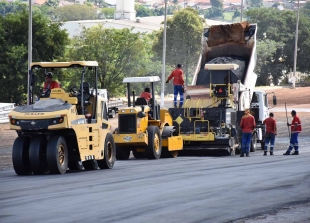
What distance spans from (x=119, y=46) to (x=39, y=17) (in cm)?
1632

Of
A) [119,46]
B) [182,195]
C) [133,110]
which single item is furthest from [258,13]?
[182,195]

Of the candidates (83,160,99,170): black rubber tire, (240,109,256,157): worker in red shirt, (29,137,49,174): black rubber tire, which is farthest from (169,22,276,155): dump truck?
(29,137,49,174): black rubber tire

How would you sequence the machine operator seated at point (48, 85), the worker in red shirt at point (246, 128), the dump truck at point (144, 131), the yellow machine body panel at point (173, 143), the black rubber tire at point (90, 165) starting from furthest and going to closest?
the worker in red shirt at point (246, 128) → the yellow machine body panel at point (173, 143) → the dump truck at point (144, 131) → the black rubber tire at point (90, 165) → the machine operator seated at point (48, 85)

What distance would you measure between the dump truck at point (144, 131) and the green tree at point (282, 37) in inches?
2975

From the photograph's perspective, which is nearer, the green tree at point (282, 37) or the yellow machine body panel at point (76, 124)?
the yellow machine body panel at point (76, 124)

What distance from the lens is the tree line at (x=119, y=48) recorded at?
57531mm

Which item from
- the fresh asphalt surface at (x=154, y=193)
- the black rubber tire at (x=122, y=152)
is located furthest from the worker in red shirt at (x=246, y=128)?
the fresh asphalt surface at (x=154, y=193)

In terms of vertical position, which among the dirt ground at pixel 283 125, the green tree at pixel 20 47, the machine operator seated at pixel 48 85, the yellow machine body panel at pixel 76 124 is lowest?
the dirt ground at pixel 283 125

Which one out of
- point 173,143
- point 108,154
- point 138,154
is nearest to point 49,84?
point 108,154

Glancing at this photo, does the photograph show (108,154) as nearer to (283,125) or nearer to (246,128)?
(246,128)

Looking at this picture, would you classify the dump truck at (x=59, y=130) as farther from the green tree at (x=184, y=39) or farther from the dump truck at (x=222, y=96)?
the green tree at (x=184, y=39)

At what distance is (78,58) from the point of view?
70625mm

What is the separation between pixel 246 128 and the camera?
3017 centimetres

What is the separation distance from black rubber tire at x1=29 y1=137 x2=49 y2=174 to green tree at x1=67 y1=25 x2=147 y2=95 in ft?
159
